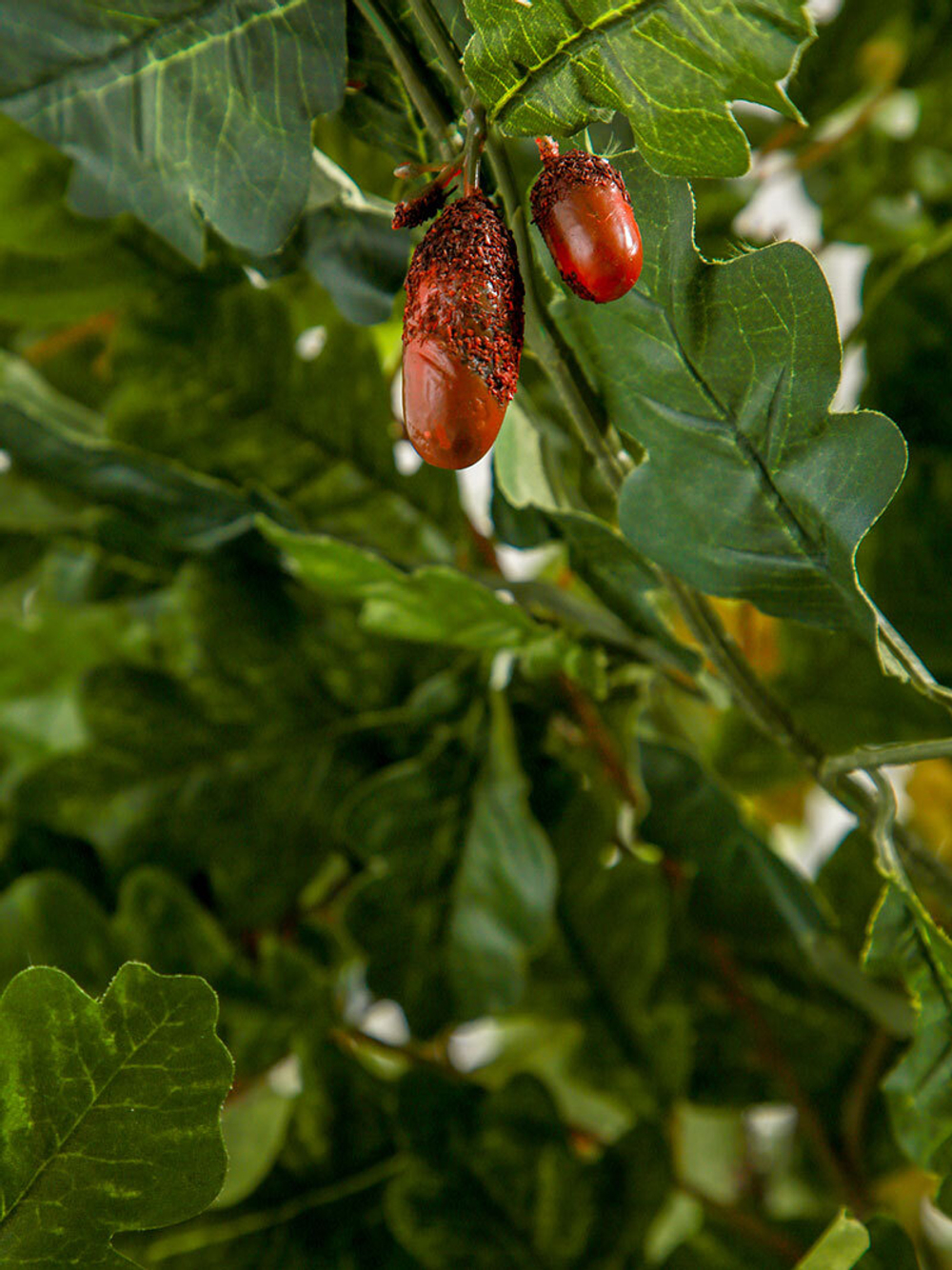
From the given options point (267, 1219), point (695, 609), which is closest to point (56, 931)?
point (267, 1219)

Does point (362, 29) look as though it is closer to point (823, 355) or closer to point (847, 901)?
point (823, 355)

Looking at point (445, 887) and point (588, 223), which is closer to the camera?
point (588, 223)

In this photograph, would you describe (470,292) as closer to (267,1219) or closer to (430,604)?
(430,604)

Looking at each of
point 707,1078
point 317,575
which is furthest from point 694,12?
point 707,1078

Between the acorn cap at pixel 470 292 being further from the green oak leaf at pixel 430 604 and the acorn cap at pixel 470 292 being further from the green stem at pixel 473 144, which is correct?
the green oak leaf at pixel 430 604

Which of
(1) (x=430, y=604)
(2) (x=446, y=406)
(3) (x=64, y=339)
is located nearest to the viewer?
(2) (x=446, y=406)

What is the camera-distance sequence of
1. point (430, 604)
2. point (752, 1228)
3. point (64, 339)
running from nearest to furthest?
point (430, 604), point (752, 1228), point (64, 339)

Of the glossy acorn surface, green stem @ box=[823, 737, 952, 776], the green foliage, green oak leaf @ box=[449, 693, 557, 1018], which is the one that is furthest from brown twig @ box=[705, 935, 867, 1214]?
the glossy acorn surface

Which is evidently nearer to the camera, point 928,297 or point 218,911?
point 928,297
